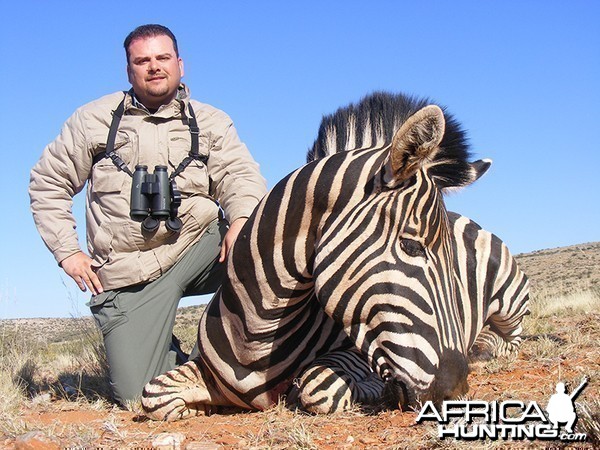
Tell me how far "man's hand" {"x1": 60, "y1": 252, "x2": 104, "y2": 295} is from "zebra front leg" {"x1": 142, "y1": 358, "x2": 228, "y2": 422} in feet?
4.15

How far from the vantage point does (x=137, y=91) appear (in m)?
5.52

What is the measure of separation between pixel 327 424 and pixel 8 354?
15.6ft

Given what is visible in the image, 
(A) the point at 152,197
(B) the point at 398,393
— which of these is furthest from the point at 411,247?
(A) the point at 152,197

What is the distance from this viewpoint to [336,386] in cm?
373

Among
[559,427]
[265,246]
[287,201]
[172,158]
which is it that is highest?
[172,158]

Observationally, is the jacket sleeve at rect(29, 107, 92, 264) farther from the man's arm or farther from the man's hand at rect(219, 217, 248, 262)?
the man's hand at rect(219, 217, 248, 262)

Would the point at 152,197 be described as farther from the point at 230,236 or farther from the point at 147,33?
the point at 147,33

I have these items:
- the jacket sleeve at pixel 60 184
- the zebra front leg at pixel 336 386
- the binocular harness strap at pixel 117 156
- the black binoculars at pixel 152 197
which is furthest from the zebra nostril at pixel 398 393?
the jacket sleeve at pixel 60 184

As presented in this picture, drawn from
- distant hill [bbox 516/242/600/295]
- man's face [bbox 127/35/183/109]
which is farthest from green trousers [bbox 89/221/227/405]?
distant hill [bbox 516/242/600/295]

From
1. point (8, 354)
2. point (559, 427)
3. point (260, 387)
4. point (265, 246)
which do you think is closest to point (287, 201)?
point (265, 246)

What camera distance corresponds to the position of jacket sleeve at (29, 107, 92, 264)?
5.34 m

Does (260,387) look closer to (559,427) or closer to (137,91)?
(559,427)

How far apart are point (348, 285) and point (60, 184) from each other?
3.06 m

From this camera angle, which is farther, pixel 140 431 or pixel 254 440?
pixel 140 431
